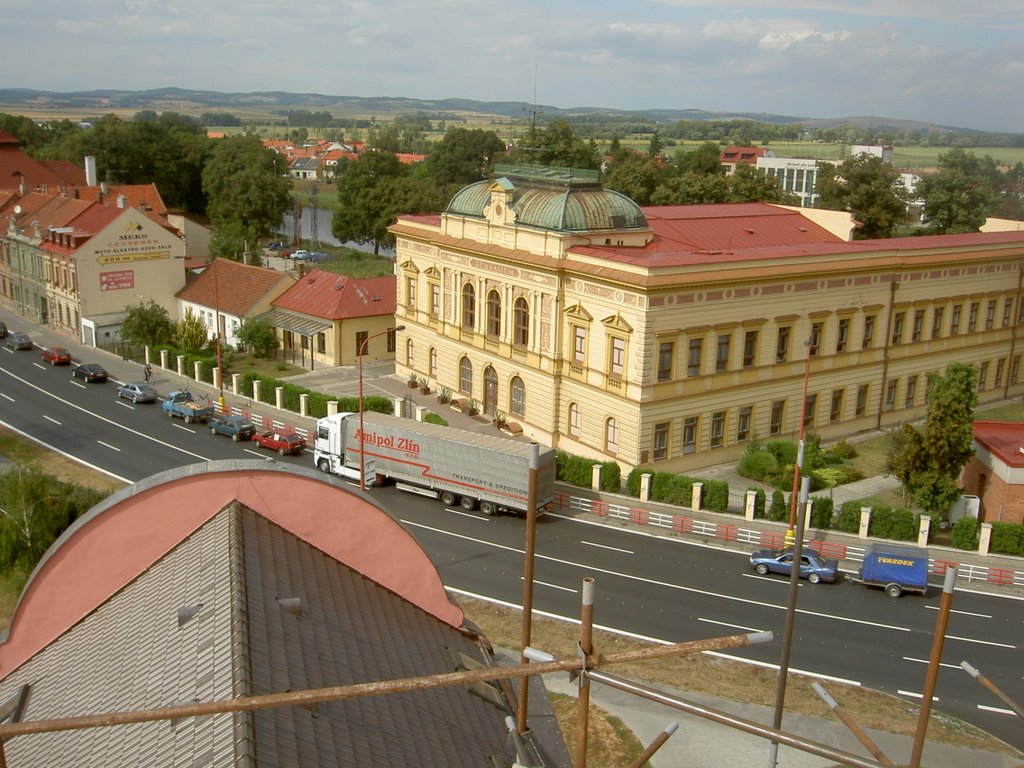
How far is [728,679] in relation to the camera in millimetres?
26000

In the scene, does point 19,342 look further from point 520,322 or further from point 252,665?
point 252,665

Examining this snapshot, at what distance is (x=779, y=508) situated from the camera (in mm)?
36906

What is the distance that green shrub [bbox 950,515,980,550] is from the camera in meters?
34.6

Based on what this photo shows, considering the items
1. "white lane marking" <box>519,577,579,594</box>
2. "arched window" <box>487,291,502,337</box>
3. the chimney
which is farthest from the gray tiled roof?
the chimney

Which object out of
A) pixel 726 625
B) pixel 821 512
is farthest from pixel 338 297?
pixel 726 625

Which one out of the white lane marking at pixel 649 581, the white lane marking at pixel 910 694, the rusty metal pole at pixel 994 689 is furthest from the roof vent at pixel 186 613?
the white lane marking at pixel 910 694

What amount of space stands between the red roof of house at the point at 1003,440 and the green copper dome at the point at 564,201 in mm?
18330

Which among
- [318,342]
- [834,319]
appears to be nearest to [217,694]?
[834,319]

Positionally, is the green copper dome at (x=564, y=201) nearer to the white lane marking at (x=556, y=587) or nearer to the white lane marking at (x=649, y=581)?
the white lane marking at (x=649, y=581)

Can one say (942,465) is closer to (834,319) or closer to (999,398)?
(834,319)

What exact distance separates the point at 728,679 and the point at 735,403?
19.9 meters

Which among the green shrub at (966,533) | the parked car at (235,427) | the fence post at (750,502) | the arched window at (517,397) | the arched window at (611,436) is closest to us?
the green shrub at (966,533)

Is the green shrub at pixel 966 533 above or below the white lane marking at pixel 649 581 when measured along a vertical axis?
above

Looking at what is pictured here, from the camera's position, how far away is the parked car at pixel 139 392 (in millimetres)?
53625
